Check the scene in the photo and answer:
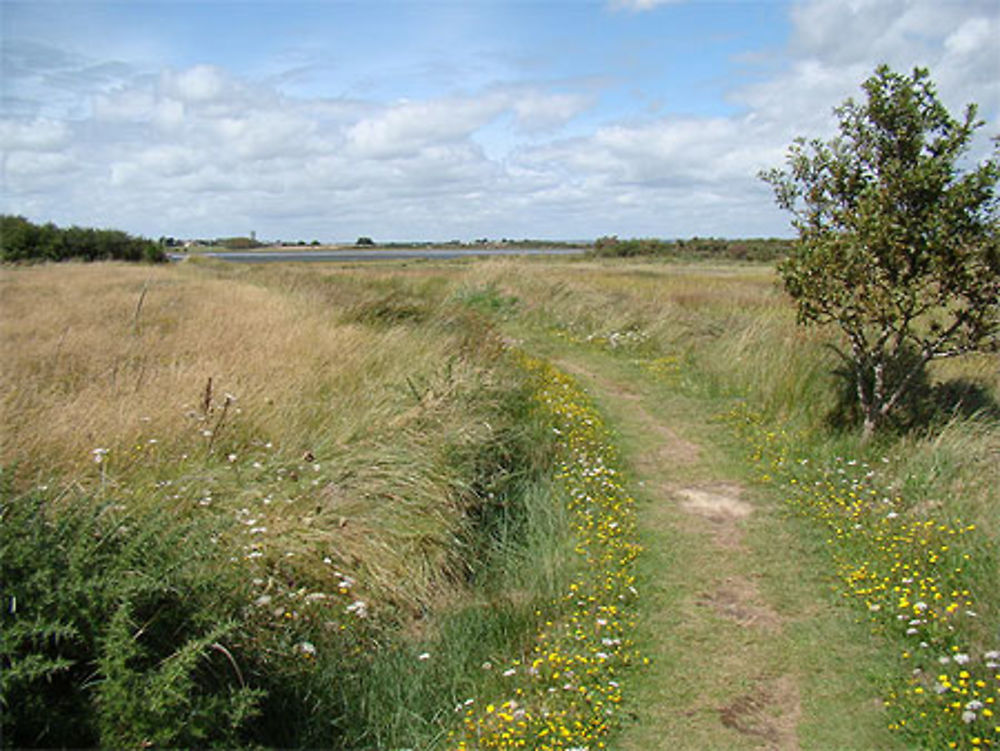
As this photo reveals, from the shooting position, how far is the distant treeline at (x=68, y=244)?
34406mm

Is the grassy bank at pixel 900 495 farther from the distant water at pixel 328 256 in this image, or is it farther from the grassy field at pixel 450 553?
the distant water at pixel 328 256

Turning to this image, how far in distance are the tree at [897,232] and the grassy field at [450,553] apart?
3.78ft

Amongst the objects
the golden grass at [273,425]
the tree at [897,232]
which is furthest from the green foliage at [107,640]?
the tree at [897,232]

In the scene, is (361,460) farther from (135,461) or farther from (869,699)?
(869,699)

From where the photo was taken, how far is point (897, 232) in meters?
7.12

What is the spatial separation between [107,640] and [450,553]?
A: 9.87 feet

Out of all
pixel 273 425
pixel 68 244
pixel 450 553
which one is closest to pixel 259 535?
pixel 450 553

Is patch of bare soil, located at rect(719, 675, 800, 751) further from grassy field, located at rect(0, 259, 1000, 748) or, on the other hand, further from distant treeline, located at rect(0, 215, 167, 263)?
distant treeline, located at rect(0, 215, 167, 263)

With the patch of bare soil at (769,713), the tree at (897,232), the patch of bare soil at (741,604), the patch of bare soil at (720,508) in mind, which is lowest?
the patch of bare soil at (769,713)

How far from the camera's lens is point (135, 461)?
535 cm

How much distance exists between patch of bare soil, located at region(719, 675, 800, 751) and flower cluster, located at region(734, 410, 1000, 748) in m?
0.51

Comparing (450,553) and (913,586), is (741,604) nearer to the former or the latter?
(913,586)

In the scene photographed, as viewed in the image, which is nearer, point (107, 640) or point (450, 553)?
point (107, 640)

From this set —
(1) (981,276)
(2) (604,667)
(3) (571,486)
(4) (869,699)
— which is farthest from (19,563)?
(1) (981,276)
